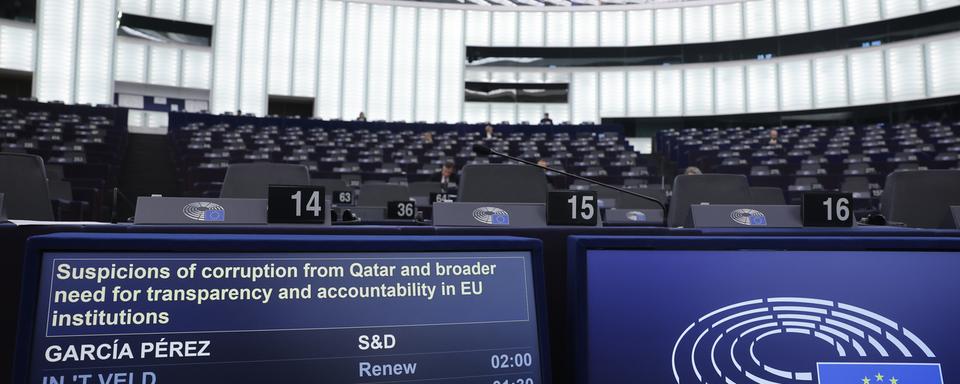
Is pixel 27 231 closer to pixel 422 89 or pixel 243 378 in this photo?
pixel 243 378

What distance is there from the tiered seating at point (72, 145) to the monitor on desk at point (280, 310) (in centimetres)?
417

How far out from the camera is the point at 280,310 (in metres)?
0.83

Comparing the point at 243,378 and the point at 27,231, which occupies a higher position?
the point at 27,231

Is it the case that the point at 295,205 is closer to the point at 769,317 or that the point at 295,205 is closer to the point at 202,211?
the point at 202,211

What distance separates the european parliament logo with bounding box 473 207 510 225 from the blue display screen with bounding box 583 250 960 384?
1071 mm

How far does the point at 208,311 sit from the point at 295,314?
115mm

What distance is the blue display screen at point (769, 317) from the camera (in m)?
0.94

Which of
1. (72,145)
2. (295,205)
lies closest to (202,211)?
(295,205)

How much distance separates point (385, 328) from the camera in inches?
34.2

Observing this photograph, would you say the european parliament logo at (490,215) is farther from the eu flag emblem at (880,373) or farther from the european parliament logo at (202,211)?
the eu flag emblem at (880,373)

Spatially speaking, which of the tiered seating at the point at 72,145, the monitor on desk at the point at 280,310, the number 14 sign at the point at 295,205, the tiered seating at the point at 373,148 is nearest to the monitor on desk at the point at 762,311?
the monitor on desk at the point at 280,310

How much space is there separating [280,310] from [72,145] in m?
9.66

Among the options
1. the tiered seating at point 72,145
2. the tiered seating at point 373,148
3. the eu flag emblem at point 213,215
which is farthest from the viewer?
the tiered seating at point 373,148

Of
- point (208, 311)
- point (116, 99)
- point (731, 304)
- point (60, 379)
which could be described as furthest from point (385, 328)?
point (116, 99)
